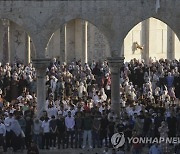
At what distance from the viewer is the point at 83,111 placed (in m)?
29.7

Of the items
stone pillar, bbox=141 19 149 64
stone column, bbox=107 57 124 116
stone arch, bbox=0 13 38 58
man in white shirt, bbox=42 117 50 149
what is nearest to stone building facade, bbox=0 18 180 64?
stone pillar, bbox=141 19 149 64

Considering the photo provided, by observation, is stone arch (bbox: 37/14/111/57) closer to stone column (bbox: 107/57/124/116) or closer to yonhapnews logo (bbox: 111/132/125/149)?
stone column (bbox: 107/57/124/116)

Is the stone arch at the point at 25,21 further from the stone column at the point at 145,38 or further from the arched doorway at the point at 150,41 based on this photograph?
the stone column at the point at 145,38

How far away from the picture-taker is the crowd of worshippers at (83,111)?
28.8 meters

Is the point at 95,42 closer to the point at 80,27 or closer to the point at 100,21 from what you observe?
the point at 80,27

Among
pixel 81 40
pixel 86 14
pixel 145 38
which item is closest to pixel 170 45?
pixel 145 38

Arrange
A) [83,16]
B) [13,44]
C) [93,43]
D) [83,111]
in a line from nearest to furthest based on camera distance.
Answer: [83,111] → [83,16] → [93,43] → [13,44]

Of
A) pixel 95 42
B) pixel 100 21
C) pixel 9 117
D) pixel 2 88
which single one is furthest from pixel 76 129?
pixel 95 42

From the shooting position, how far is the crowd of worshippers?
94.5 ft

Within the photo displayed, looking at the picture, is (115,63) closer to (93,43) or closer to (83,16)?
(83,16)

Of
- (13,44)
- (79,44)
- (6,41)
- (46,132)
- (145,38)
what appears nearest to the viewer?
(46,132)

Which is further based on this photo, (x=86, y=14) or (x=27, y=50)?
(x=27, y=50)

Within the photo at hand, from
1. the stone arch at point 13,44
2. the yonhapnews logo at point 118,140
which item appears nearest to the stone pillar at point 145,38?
the stone arch at point 13,44

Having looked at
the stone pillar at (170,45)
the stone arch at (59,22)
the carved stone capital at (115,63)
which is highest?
the stone pillar at (170,45)
